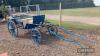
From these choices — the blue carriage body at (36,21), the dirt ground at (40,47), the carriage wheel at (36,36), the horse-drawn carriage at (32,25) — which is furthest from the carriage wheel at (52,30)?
the carriage wheel at (36,36)

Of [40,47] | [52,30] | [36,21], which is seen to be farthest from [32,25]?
[40,47]

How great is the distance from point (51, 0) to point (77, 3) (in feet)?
18.7

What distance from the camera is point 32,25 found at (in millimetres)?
11867

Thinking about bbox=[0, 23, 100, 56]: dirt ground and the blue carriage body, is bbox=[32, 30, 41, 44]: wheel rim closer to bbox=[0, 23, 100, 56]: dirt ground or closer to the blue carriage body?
bbox=[0, 23, 100, 56]: dirt ground

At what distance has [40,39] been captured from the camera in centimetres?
1100

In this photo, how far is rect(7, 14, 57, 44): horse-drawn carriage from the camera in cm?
1113

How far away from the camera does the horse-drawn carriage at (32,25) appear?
11.1 m

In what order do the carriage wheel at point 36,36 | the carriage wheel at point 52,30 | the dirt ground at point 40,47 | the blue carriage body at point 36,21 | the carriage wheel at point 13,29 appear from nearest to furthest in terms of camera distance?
the dirt ground at point 40,47, the carriage wheel at point 36,36, the blue carriage body at point 36,21, the carriage wheel at point 52,30, the carriage wheel at point 13,29

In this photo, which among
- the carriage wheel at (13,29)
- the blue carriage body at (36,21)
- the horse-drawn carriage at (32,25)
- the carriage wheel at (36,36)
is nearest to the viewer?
the carriage wheel at (36,36)

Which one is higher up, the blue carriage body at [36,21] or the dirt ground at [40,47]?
the blue carriage body at [36,21]

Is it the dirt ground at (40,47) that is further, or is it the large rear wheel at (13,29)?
the large rear wheel at (13,29)

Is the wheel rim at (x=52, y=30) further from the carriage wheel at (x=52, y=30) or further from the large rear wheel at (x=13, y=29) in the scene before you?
the large rear wheel at (x=13, y=29)

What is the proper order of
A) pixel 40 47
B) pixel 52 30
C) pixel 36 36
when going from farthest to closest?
pixel 52 30, pixel 36 36, pixel 40 47

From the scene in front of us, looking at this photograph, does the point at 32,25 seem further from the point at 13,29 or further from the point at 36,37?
the point at 13,29
